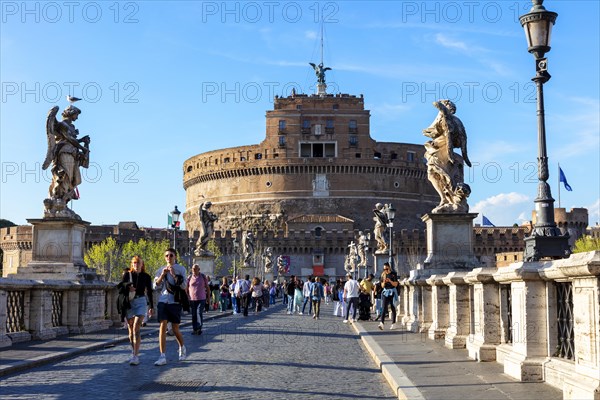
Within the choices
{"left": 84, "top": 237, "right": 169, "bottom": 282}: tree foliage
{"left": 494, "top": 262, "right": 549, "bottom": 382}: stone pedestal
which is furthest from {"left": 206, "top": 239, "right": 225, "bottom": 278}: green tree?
{"left": 494, "top": 262, "right": 549, "bottom": 382}: stone pedestal

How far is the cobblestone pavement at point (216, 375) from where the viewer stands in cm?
721

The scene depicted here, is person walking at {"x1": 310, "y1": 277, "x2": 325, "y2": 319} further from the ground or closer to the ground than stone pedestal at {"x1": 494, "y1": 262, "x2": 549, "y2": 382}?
closer to the ground

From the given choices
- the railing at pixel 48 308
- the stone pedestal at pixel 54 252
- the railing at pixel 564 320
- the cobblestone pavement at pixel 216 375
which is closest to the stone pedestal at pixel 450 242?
the cobblestone pavement at pixel 216 375

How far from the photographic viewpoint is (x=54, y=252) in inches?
556

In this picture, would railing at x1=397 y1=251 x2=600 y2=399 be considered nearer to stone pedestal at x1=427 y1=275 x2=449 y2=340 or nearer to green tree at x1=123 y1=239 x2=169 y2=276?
stone pedestal at x1=427 y1=275 x2=449 y2=340

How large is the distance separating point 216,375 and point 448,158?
6323 millimetres

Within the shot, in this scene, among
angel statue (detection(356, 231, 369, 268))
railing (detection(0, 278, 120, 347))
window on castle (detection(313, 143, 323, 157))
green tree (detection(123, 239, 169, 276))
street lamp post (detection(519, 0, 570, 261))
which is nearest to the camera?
street lamp post (detection(519, 0, 570, 261))

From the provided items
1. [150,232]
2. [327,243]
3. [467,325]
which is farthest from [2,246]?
[467,325]

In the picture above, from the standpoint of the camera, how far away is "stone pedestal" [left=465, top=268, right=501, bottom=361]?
8.50m

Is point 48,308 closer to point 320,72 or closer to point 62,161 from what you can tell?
point 62,161

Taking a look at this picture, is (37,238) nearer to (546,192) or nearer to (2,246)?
(546,192)

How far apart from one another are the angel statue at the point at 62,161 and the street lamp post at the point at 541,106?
8.02m

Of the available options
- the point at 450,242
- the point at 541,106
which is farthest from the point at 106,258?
the point at 541,106

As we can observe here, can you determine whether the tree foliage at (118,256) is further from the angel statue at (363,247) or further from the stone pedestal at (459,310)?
the stone pedestal at (459,310)
